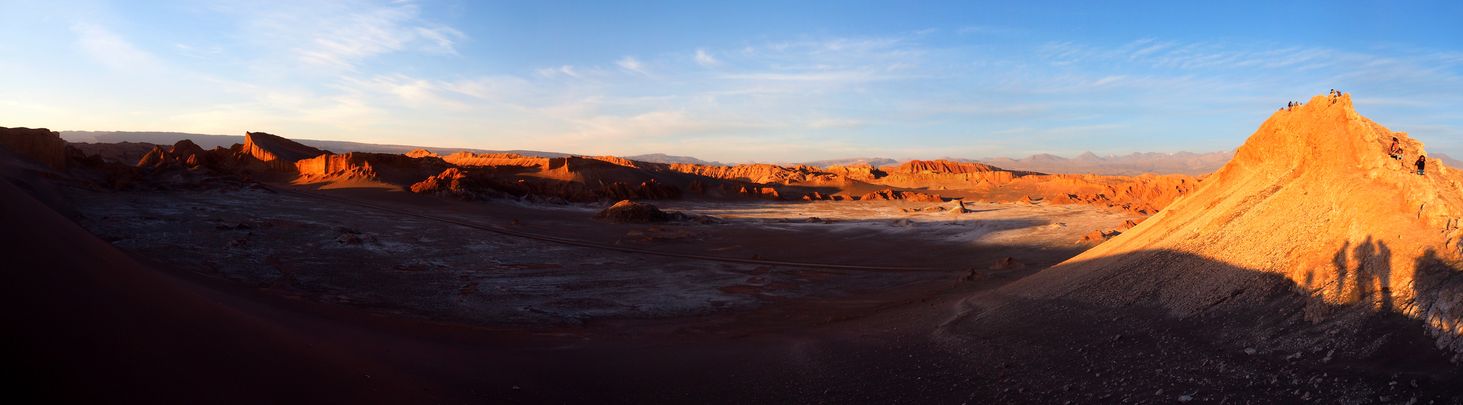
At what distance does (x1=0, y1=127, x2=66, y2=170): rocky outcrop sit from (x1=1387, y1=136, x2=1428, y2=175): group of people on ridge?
25.6 m

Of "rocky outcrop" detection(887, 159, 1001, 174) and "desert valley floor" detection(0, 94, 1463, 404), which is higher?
"rocky outcrop" detection(887, 159, 1001, 174)

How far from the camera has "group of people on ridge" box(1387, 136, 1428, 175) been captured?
5476mm

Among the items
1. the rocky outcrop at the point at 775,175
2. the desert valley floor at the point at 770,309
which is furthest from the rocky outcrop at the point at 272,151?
the rocky outcrop at the point at 775,175

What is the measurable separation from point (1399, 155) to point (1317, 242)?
132cm

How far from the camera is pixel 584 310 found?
400 inches

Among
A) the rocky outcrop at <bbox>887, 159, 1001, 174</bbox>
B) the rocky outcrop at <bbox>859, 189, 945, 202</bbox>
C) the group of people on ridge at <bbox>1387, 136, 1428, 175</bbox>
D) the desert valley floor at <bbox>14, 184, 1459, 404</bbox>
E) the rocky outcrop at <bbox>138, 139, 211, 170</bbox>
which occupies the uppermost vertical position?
the rocky outcrop at <bbox>887, 159, 1001, 174</bbox>

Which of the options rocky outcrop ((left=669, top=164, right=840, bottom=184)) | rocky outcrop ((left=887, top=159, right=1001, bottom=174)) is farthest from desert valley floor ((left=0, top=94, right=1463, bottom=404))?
rocky outcrop ((left=887, top=159, right=1001, bottom=174))

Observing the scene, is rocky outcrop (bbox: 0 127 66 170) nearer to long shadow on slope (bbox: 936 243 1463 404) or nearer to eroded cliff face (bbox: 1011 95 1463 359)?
long shadow on slope (bbox: 936 243 1463 404)

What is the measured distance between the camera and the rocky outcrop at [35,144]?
56.2 ft

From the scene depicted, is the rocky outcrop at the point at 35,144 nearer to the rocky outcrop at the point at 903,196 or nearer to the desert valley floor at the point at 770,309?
the desert valley floor at the point at 770,309

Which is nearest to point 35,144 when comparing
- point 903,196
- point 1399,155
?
point 1399,155

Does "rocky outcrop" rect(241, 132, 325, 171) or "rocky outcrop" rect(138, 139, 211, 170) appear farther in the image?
"rocky outcrop" rect(241, 132, 325, 171)

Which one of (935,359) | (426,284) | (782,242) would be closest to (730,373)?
(935,359)

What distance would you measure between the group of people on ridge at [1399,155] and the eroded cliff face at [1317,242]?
0.05 m
